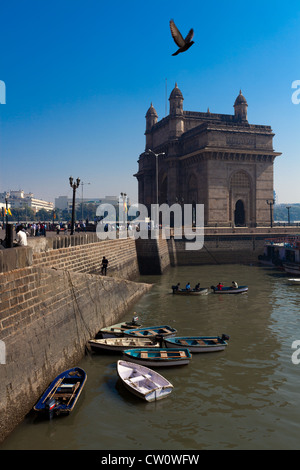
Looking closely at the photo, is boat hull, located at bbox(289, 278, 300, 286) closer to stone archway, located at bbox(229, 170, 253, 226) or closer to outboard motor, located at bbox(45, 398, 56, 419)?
stone archway, located at bbox(229, 170, 253, 226)

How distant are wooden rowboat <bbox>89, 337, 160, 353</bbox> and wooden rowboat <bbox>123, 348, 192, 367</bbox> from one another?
78cm

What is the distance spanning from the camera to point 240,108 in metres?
68.0

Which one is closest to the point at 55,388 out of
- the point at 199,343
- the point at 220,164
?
the point at 199,343

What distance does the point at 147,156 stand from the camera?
7450cm

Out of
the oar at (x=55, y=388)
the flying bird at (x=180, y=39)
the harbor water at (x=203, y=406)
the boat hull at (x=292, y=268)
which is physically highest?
the flying bird at (x=180, y=39)

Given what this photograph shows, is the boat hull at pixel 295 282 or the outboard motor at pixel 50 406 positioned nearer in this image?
the outboard motor at pixel 50 406

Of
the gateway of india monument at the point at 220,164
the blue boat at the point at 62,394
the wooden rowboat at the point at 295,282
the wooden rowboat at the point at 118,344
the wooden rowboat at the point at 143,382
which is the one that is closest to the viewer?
the blue boat at the point at 62,394

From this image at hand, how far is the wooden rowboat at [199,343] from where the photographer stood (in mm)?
16688

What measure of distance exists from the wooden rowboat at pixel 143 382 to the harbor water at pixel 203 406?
246 mm

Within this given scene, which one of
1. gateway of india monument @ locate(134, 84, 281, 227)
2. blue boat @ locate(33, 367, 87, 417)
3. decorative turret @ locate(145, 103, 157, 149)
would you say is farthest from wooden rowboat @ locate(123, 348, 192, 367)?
decorative turret @ locate(145, 103, 157, 149)

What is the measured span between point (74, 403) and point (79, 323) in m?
5.31

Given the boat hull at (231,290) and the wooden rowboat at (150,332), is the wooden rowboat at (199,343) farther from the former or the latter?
the boat hull at (231,290)

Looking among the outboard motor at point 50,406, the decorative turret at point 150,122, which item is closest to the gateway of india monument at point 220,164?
the decorative turret at point 150,122
